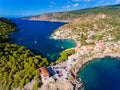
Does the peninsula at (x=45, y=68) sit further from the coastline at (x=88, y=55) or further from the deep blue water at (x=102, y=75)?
the deep blue water at (x=102, y=75)

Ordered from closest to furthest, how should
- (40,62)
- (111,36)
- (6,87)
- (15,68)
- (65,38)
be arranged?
(6,87) → (15,68) → (40,62) → (111,36) → (65,38)

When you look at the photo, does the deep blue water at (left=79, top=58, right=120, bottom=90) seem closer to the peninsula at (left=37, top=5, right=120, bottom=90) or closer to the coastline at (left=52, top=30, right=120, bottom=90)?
the coastline at (left=52, top=30, right=120, bottom=90)

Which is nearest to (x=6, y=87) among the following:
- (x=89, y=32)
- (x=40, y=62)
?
(x=40, y=62)

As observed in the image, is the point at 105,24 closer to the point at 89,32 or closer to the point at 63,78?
the point at 89,32

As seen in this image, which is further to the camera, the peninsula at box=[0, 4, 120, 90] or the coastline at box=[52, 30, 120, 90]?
the coastline at box=[52, 30, 120, 90]

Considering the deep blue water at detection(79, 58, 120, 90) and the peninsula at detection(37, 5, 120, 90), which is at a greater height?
the peninsula at detection(37, 5, 120, 90)

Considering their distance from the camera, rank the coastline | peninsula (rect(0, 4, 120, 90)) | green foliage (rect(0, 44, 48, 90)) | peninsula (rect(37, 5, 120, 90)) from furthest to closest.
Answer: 1. the coastline
2. peninsula (rect(37, 5, 120, 90))
3. green foliage (rect(0, 44, 48, 90))
4. peninsula (rect(0, 4, 120, 90))

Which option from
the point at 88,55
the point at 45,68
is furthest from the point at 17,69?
the point at 88,55

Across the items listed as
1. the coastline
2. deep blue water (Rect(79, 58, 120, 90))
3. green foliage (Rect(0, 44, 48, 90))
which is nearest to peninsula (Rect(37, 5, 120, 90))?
the coastline

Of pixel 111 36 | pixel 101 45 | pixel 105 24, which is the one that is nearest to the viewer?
pixel 101 45
